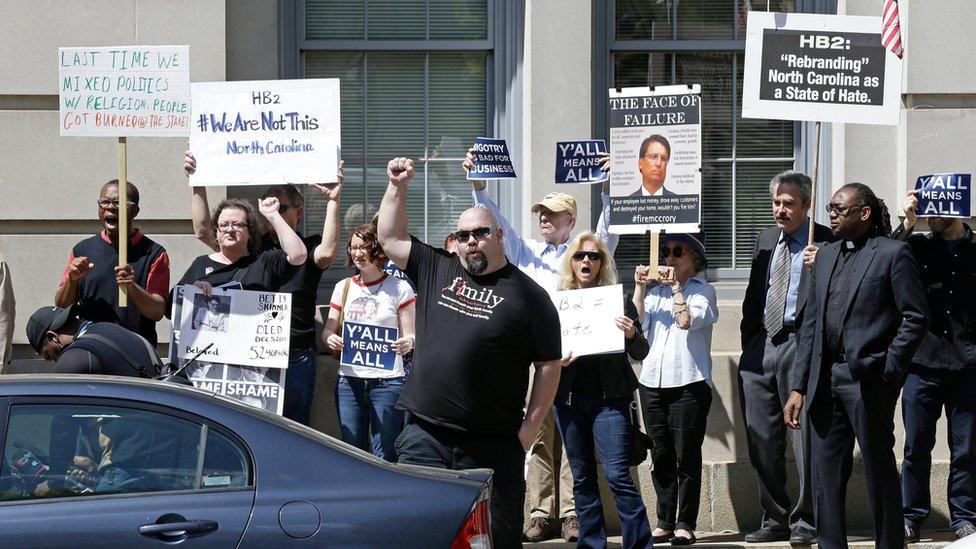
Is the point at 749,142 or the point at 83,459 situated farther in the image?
the point at 749,142

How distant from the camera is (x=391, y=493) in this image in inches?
204

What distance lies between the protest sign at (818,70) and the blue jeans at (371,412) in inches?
118

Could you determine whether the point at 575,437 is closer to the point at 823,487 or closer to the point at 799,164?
the point at 823,487

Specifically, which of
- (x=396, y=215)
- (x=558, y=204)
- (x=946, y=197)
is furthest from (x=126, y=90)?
(x=946, y=197)

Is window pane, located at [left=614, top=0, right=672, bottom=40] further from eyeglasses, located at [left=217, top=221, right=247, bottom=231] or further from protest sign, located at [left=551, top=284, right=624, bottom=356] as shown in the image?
eyeglasses, located at [left=217, top=221, right=247, bottom=231]

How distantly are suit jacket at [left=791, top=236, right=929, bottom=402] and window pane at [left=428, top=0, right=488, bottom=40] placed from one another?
418cm

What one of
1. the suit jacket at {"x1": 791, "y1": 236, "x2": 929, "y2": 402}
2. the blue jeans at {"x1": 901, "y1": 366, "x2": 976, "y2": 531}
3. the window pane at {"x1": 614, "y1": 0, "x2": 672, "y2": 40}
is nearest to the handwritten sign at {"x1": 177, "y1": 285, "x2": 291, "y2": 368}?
the suit jacket at {"x1": 791, "y1": 236, "x2": 929, "y2": 402}

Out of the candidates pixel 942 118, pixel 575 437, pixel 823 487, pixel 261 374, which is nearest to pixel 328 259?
pixel 261 374

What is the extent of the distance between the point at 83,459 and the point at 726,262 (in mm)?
6948

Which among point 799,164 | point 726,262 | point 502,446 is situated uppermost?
point 799,164

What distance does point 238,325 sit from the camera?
837 cm

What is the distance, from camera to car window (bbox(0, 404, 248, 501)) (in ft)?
16.4

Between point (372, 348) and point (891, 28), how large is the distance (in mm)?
3894

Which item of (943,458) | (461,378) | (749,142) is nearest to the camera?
(461,378)
